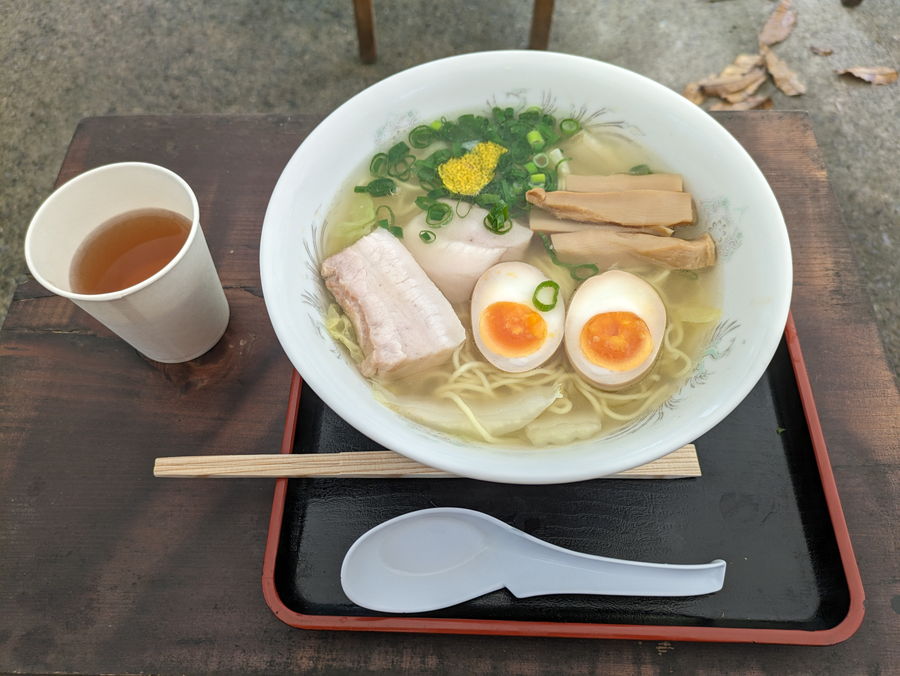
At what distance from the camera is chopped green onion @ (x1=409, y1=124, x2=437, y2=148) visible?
4.75 ft

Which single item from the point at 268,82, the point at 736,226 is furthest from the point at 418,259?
the point at 268,82

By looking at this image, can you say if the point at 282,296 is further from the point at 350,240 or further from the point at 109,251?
the point at 109,251

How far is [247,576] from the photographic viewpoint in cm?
123

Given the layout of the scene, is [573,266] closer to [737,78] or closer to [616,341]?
[616,341]

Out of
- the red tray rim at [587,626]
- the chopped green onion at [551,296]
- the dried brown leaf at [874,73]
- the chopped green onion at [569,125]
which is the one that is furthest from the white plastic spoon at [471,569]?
the dried brown leaf at [874,73]

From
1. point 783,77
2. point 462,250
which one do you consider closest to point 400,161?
point 462,250

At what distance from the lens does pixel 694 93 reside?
299cm

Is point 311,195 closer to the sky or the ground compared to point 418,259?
closer to the sky

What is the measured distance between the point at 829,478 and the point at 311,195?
114cm

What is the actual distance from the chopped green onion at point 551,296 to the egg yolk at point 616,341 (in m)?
0.08

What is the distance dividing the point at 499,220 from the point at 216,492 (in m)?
0.80

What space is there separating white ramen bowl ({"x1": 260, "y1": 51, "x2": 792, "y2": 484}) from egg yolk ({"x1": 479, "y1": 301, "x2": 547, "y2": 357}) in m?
0.24

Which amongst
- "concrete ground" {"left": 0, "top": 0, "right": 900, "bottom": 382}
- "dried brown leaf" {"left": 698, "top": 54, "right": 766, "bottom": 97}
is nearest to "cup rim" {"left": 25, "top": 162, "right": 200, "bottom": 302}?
"concrete ground" {"left": 0, "top": 0, "right": 900, "bottom": 382}

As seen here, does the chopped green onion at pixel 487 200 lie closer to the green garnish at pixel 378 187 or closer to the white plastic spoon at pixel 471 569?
the green garnish at pixel 378 187
